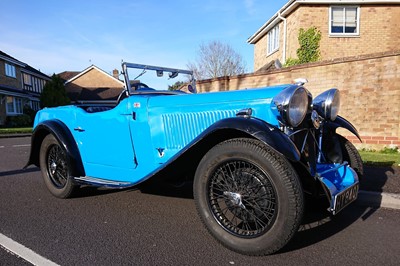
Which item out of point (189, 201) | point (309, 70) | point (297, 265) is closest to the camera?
point (297, 265)

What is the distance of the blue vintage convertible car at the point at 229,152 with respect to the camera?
97.7 inches

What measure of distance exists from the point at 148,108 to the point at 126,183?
871mm

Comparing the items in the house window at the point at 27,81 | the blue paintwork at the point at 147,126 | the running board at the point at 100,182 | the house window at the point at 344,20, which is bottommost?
the running board at the point at 100,182

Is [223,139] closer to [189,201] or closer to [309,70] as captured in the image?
[189,201]

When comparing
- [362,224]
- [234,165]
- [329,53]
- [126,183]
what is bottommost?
[362,224]

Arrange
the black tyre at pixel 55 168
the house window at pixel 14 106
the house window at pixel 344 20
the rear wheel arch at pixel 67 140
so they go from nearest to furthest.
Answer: the rear wheel arch at pixel 67 140 < the black tyre at pixel 55 168 < the house window at pixel 344 20 < the house window at pixel 14 106

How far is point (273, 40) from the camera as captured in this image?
17875 mm

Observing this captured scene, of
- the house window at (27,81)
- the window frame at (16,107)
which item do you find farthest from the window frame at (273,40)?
the house window at (27,81)

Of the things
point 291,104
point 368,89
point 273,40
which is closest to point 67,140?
point 291,104

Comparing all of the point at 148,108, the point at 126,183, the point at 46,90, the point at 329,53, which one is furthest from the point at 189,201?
the point at 46,90

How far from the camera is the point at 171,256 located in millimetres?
2590

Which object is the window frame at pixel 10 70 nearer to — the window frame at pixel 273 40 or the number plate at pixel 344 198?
the window frame at pixel 273 40

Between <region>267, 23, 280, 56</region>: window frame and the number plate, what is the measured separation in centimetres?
1495

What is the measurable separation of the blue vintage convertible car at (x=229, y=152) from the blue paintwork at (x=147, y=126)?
1 cm
